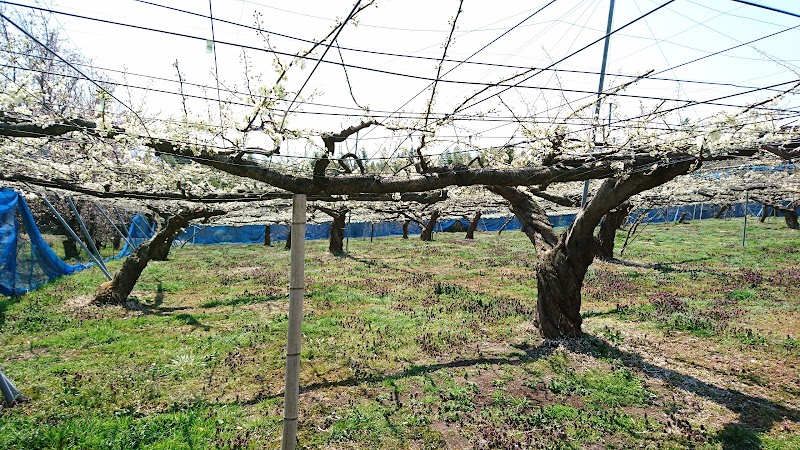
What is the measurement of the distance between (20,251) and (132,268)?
3.97 metres

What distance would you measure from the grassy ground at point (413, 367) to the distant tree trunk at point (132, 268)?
1.44ft

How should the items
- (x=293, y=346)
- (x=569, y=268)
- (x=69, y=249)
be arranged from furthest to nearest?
(x=69, y=249)
(x=569, y=268)
(x=293, y=346)

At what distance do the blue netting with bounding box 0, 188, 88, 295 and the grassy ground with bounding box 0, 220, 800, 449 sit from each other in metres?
0.72

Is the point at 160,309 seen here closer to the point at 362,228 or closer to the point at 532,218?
the point at 532,218

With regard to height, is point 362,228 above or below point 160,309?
above

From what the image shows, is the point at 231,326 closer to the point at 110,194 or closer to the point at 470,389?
the point at 110,194

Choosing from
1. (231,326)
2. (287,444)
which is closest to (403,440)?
(287,444)

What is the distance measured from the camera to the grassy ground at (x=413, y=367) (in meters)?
5.92

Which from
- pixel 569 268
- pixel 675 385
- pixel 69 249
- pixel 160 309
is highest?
pixel 569 268

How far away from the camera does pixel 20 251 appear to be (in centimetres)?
1383

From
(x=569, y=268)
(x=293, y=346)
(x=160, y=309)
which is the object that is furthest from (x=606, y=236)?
(x=293, y=346)

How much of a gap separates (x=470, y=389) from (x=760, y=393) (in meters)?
4.62

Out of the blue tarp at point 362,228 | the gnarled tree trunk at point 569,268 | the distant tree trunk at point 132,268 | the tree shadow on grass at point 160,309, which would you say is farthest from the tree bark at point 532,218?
the blue tarp at point 362,228

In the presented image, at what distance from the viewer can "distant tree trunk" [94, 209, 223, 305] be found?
12.8 metres
